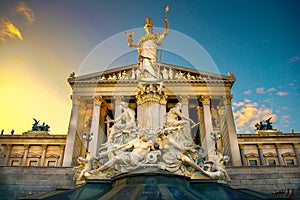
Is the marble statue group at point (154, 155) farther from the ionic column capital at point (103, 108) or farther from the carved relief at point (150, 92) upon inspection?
the ionic column capital at point (103, 108)

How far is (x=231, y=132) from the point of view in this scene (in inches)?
1222

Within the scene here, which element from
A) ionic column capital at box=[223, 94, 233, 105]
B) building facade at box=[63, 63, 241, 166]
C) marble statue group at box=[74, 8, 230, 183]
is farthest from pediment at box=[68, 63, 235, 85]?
marble statue group at box=[74, 8, 230, 183]

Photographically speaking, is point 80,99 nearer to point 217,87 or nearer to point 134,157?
point 217,87

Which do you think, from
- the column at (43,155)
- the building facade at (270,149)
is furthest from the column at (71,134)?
the building facade at (270,149)

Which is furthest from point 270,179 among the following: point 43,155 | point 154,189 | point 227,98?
point 43,155

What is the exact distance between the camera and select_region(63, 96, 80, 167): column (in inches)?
1123

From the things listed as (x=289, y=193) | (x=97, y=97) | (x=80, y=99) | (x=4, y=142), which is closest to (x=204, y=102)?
(x=97, y=97)

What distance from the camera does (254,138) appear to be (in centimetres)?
3934

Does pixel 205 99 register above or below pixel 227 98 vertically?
below

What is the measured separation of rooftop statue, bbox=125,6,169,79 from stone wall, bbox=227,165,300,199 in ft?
21.2

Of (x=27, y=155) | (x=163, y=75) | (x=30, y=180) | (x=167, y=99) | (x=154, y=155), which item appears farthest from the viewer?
(x=27, y=155)

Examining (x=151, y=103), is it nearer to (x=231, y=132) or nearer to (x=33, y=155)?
(x=231, y=132)

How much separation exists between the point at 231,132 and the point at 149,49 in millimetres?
22190

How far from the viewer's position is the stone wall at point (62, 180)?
1069 centimetres
